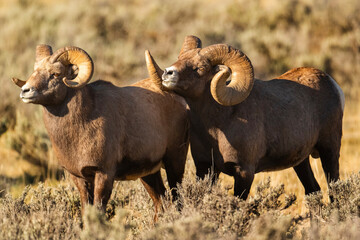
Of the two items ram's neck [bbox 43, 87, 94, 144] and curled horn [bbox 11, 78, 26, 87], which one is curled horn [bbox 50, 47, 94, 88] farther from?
curled horn [bbox 11, 78, 26, 87]

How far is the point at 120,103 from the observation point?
6.43 metres

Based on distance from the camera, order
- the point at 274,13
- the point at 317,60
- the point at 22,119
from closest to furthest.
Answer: the point at 22,119 < the point at 317,60 < the point at 274,13

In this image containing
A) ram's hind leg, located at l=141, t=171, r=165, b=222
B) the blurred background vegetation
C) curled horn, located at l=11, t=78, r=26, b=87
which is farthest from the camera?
the blurred background vegetation

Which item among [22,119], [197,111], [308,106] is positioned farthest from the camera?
[22,119]

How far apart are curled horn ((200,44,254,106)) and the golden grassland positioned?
2361 millimetres

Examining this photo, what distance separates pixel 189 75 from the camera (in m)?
6.07

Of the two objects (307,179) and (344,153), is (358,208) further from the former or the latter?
(344,153)

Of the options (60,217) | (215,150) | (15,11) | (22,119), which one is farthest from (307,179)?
(15,11)

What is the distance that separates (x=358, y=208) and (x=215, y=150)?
1.64m

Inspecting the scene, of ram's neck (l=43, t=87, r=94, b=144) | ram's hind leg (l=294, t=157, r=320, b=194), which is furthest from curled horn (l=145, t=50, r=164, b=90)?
ram's hind leg (l=294, t=157, r=320, b=194)

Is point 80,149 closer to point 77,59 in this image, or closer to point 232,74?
point 77,59

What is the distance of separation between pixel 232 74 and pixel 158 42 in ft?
45.6

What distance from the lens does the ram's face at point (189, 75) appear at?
5.92 meters

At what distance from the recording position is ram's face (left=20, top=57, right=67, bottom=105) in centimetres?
582
